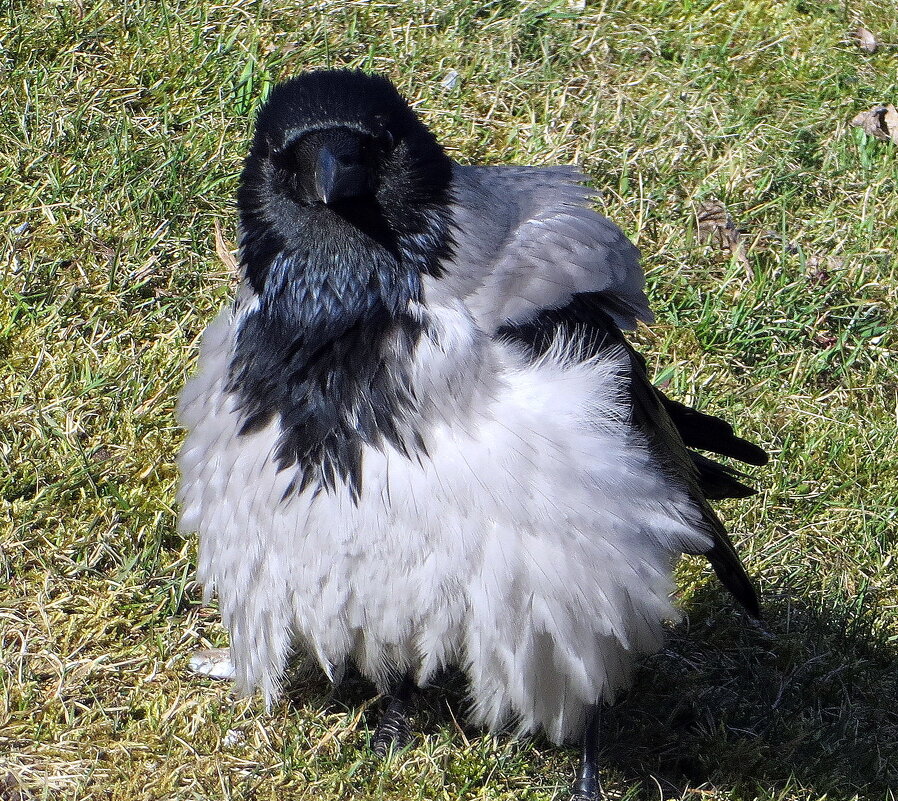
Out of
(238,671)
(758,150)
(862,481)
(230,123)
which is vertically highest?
(758,150)

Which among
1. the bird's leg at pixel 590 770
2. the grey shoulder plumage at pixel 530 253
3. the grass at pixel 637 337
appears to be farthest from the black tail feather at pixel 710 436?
the bird's leg at pixel 590 770

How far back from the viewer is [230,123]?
532cm

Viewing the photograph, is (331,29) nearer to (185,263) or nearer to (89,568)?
(185,263)

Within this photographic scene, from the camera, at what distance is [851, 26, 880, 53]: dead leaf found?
6352 millimetres

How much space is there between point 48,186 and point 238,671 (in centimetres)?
242

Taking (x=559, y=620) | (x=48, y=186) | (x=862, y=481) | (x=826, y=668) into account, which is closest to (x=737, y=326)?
(x=862, y=481)

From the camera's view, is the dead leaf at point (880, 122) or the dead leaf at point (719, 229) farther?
the dead leaf at point (880, 122)

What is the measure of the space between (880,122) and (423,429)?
158 inches

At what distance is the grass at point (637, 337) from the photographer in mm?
3875

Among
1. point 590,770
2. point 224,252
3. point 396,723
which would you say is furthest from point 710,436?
point 224,252

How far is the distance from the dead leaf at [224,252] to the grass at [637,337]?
0.22 feet

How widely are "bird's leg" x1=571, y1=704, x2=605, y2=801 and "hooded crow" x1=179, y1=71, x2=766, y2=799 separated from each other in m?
0.34

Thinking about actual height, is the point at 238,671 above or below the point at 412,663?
below

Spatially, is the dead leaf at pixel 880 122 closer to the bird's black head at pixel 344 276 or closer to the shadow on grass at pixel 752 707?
the shadow on grass at pixel 752 707
